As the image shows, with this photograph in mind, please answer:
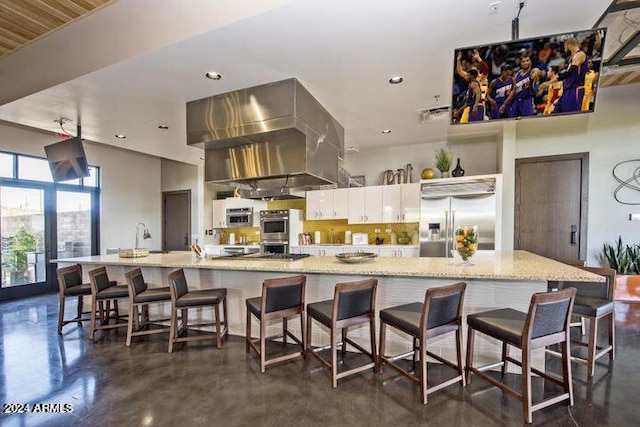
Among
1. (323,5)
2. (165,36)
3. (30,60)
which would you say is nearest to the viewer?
(323,5)

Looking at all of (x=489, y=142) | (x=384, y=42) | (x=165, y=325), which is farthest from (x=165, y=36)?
(x=489, y=142)

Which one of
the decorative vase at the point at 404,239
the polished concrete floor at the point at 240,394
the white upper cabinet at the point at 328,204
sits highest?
the white upper cabinet at the point at 328,204

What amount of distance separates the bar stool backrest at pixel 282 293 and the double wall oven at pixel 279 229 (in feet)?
11.0

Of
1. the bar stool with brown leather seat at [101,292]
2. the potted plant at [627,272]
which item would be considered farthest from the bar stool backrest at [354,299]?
the potted plant at [627,272]

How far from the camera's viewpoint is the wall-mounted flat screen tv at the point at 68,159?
4.02 metres

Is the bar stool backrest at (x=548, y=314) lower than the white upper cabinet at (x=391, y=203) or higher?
lower

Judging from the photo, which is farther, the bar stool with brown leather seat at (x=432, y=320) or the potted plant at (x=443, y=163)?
the potted plant at (x=443, y=163)

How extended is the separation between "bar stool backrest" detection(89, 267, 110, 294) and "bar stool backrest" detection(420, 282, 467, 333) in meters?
3.44

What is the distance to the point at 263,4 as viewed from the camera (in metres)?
2.06

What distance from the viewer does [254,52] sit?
100 inches

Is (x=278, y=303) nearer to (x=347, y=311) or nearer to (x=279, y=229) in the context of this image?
(x=347, y=311)

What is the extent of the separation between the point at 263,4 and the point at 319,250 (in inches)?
169

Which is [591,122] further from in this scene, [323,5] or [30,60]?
[30,60]

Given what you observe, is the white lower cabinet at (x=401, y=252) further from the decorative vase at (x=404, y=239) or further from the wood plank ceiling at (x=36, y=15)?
the wood plank ceiling at (x=36, y=15)
